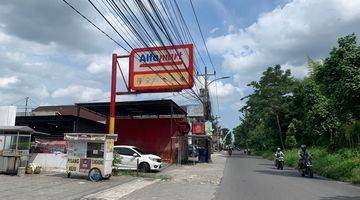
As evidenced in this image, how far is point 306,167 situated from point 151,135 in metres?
16.3

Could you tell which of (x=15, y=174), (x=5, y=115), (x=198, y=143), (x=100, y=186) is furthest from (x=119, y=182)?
(x=198, y=143)

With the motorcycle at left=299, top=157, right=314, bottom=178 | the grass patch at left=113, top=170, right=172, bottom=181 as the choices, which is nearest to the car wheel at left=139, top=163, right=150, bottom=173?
the grass patch at left=113, top=170, right=172, bottom=181

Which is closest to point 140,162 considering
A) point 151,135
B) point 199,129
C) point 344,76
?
point 151,135

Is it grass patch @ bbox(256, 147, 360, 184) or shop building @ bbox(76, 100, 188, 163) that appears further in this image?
shop building @ bbox(76, 100, 188, 163)

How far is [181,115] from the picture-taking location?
42.7m

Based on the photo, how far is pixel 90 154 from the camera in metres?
21.8

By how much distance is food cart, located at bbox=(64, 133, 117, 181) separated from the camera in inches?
835

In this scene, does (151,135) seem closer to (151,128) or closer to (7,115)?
(151,128)

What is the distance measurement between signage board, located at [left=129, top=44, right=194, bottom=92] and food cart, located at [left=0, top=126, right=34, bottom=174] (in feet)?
40.2

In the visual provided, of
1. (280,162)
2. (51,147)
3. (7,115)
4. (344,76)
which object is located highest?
(344,76)

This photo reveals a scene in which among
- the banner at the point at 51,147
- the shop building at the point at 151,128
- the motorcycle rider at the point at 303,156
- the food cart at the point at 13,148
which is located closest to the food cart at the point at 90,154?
the food cart at the point at 13,148

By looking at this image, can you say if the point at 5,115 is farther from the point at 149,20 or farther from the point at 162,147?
the point at 149,20

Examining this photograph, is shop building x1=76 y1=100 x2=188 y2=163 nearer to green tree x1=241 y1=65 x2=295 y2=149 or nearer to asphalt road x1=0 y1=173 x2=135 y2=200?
asphalt road x1=0 y1=173 x2=135 y2=200

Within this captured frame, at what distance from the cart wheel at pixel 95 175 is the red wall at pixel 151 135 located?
1682 cm
